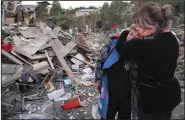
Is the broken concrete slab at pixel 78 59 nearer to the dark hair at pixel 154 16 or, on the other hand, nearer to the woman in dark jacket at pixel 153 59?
the woman in dark jacket at pixel 153 59

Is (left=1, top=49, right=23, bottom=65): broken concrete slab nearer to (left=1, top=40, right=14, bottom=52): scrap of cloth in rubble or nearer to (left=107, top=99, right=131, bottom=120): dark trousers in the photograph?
(left=1, top=40, right=14, bottom=52): scrap of cloth in rubble

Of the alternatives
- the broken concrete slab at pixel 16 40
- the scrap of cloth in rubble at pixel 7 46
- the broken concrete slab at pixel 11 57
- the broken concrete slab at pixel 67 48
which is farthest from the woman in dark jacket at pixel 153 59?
the broken concrete slab at pixel 11 57

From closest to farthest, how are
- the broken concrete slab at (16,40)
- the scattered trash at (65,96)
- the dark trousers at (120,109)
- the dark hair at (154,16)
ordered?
1. the dark hair at (154,16)
2. the dark trousers at (120,109)
3. the scattered trash at (65,96)
4. the broken concrete slab at (16,40)

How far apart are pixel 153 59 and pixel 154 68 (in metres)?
0.06

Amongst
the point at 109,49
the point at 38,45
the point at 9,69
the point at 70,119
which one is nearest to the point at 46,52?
the point at 38,45

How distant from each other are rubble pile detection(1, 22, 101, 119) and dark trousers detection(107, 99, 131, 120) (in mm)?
885

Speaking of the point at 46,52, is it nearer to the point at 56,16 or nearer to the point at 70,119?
the point at 70,119

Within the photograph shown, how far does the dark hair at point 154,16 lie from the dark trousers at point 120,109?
2.14 feet

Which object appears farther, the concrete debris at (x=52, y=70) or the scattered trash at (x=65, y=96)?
the scattered trash at (x=65, y=96)

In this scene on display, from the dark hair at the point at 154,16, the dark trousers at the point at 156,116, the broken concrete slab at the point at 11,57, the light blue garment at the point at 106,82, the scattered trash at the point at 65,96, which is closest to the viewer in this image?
the dark hair at the point at 154,16

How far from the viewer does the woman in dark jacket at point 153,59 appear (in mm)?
1679

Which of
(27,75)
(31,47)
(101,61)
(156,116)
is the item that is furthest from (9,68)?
(156,116)

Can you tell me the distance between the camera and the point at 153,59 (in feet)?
5.57

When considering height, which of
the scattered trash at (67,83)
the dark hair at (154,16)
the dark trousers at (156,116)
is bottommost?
the scattered trash at (67,83)
